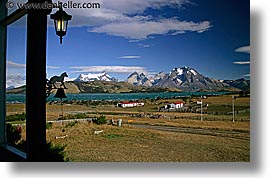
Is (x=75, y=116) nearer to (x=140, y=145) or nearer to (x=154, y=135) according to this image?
(x=140, y=145)

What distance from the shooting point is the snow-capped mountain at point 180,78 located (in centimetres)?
390

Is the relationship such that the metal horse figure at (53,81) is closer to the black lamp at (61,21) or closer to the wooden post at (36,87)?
the wooden post at (36,87)

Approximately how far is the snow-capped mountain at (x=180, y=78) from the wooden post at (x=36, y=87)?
889 millimetres

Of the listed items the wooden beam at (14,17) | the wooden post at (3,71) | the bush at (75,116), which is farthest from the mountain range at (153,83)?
the wooden beam at (14,17)

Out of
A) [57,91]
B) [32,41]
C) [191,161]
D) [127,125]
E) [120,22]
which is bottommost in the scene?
[191,161]

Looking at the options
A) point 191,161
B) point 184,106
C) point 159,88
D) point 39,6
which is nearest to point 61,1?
point 39,6

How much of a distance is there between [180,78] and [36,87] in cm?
134

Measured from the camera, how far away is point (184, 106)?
13.1ft

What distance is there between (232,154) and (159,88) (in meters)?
0.94

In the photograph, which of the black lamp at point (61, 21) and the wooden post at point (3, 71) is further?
the wooden post at point (3, 71)

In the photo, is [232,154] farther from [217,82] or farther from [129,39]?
[129,39]

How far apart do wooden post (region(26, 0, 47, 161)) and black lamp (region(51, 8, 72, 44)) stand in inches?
11.3

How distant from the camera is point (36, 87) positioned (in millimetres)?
3494

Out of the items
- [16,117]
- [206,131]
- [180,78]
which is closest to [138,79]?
[180,78]
